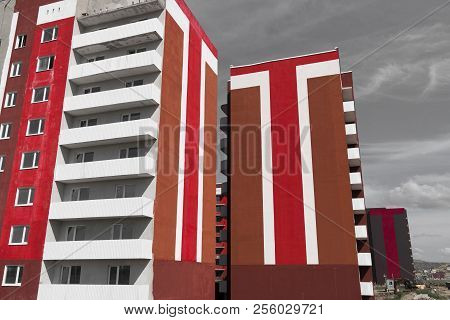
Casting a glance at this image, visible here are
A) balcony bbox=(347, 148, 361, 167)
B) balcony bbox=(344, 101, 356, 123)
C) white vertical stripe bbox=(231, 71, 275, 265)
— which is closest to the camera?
white vertical stripe bbox=(231, 71, 275, 265)

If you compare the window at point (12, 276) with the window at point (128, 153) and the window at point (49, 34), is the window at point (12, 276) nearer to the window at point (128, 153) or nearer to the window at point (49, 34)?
the window at point (128, 153)

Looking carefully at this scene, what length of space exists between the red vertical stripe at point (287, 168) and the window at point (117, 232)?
56.7 ft

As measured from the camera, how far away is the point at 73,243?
31469mm

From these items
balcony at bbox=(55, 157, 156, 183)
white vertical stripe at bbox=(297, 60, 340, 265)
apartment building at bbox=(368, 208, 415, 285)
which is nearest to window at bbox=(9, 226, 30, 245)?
balcony at bbox=(55, 157, 156, 183)

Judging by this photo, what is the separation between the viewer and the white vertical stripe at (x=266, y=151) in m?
41.1

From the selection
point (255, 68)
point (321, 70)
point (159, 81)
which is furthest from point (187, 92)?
point (321, 70)

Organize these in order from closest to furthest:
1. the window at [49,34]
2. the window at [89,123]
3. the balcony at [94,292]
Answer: the balcony at [94,292] → the window at [89,123] → the window at [49,34]

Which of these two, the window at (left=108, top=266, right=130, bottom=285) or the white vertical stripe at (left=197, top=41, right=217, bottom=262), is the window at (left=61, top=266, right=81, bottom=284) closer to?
the window at (left=108, top=266, right=130, bottom=285)

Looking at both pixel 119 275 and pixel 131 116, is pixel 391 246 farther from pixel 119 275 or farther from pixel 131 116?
pixel 119 275

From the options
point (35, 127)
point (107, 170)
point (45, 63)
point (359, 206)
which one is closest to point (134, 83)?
point (107, 170)

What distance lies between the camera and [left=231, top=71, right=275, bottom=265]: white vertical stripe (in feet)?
135

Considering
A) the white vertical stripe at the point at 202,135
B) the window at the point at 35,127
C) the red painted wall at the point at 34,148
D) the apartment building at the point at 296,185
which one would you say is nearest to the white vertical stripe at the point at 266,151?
the apartment building at the point at 296,185

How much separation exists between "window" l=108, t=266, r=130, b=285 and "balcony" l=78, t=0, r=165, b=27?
2491 cm

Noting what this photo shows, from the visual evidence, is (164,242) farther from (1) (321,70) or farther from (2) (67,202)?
(1) (321,70)
